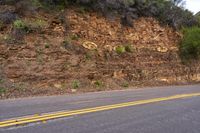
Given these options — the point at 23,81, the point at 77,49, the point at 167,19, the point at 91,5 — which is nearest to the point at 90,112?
the point at 23,81

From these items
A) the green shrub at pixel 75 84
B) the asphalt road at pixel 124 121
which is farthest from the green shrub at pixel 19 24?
the asphalt road at pixel 124 121

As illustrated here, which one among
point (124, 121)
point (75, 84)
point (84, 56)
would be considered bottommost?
point (124, 121)

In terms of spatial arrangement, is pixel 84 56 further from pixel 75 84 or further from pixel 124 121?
pixel 124 121

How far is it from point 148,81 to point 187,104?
12269mm

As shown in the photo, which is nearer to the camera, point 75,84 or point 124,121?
point 124,121

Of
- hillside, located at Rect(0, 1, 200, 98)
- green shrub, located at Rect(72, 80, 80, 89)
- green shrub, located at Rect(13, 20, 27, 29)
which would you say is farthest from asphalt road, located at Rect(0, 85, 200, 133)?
green shrub, located at Rect(13, 20, 27, 29)

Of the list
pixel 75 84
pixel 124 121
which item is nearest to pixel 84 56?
pixel 75 84

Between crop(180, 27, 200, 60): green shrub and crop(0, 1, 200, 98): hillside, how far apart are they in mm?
680

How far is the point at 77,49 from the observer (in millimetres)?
19969

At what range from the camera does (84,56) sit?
790 inches

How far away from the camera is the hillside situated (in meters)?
16.8

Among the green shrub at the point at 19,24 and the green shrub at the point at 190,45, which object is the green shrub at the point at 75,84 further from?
the green shrub at the point at 190,45

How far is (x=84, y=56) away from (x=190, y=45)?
11.4 metres

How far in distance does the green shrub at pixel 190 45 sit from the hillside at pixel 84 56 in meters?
0.68
